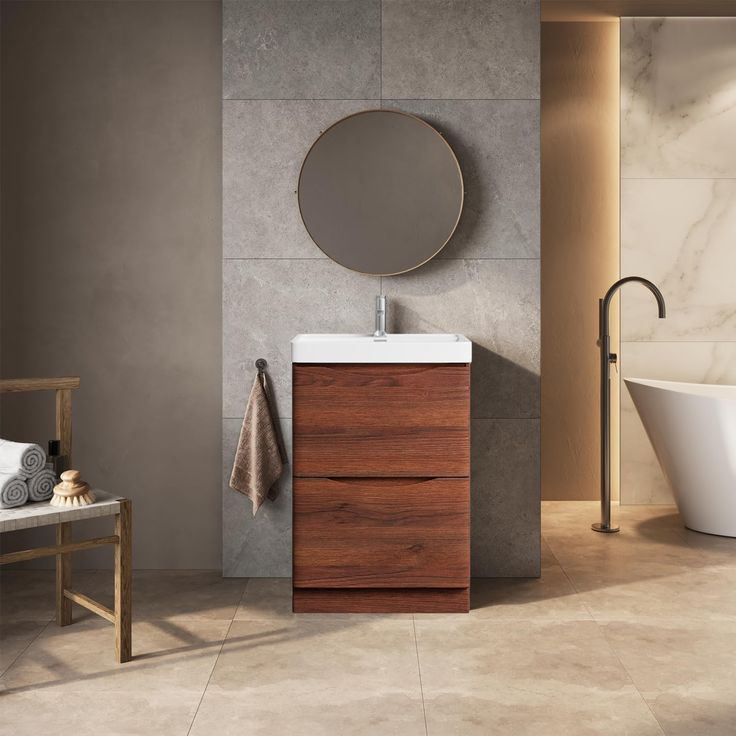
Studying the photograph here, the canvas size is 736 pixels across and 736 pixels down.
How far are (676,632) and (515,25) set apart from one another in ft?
7.04

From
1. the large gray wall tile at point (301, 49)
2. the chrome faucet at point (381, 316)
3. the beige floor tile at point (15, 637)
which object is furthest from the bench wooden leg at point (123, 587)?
the large gray wall tile at point (301, 49)

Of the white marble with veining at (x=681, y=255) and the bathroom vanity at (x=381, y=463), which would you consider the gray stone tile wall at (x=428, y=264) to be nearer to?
the bathroom vanity at (x=381, y=463)

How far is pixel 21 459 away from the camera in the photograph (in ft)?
7.97

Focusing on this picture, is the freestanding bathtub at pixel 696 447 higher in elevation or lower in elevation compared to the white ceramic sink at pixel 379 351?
lower

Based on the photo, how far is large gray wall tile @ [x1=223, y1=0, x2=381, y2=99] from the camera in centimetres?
313

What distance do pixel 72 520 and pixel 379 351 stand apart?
104 centimetres

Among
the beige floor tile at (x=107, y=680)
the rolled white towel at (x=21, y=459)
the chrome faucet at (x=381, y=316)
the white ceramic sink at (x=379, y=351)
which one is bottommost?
the beige floor tile at (x=107, y=680)

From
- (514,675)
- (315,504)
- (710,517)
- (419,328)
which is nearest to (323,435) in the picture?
(315,504)

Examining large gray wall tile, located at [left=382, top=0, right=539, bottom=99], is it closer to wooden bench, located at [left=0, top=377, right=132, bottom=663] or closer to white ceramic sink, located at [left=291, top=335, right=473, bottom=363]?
white ceramic sink, located at [left=291, top=335, right=473, bottom=363]

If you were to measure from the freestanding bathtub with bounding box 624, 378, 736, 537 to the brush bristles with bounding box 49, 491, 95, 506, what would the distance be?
2425 millimetres

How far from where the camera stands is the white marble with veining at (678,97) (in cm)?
423

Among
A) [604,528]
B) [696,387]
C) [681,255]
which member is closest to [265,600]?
[604,528]

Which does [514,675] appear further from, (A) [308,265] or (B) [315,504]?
(A) [308,265]

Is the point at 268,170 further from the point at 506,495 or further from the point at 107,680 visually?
the point at 107,680
